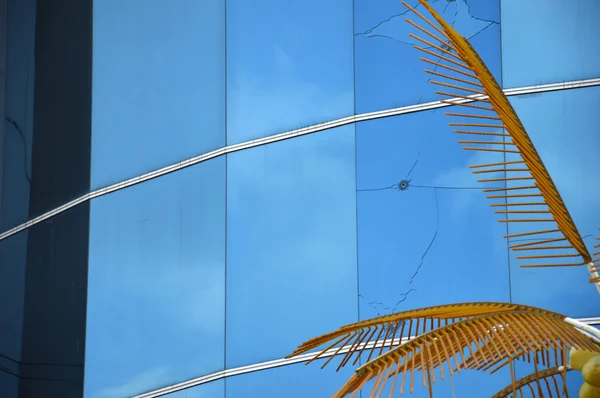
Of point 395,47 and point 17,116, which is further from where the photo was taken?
point 17,116

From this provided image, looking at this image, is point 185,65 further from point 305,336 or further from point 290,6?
point 305,336

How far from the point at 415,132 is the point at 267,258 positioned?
1397mm

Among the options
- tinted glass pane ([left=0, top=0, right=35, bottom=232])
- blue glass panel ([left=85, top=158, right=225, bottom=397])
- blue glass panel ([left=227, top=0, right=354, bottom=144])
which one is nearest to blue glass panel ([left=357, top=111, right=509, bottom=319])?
blue glass panel ([left=227, top=0, right=354, bottom=144])

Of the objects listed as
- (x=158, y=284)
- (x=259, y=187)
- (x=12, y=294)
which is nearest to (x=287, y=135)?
(x=259, y=187)

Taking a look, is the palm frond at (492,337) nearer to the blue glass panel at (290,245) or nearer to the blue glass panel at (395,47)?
the blue glass panel at (290,245)

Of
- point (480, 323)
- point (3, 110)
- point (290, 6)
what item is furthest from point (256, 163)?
point (480, 323)

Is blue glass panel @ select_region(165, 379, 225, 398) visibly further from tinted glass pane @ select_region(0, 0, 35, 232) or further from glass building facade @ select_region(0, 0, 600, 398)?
tinted glass pane @ select_region(0, 0, 35, 232)

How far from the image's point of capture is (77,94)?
7.43 meters

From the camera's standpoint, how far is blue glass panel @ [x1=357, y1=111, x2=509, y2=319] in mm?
5852

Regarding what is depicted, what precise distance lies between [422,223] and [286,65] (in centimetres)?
158

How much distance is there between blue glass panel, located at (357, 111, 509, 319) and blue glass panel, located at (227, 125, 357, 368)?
141 mm

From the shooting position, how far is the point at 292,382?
6.26m

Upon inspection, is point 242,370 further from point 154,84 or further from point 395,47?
point 395,47

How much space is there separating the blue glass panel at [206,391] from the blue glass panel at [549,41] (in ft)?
9.78
